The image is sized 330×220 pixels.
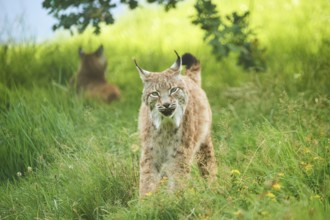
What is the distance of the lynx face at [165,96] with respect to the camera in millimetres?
4801

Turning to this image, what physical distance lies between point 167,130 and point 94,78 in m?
3.94

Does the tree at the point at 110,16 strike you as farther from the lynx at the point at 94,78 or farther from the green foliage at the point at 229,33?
the lynx at the point at 94,78

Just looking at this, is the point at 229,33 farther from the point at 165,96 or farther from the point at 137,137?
the point at 165,96

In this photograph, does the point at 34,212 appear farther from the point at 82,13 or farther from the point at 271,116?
the point at 271,116

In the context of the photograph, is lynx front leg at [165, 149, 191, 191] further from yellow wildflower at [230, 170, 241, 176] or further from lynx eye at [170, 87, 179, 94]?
lynx eye at [170, 87, 179, 94]

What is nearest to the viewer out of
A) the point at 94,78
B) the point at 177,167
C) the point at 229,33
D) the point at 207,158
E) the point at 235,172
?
the point at 235,172

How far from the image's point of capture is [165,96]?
15.8 feet

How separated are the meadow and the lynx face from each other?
431 mm

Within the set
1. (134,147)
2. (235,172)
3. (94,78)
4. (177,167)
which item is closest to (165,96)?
(177,167)

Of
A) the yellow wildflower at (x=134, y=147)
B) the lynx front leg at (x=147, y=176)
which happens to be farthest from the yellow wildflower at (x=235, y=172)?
the yellow wildflower at (x=134, y=147)

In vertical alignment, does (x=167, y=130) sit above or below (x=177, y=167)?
above

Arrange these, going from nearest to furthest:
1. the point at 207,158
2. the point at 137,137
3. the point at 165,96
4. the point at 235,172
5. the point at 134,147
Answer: the point at 235,172
the point at 165,96
the point at 207,158
the point at 134,147
the point at 137,137

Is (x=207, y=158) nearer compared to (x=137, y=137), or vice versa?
(x=207, y=158)

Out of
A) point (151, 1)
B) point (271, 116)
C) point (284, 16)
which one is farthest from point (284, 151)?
point (284, 16)
